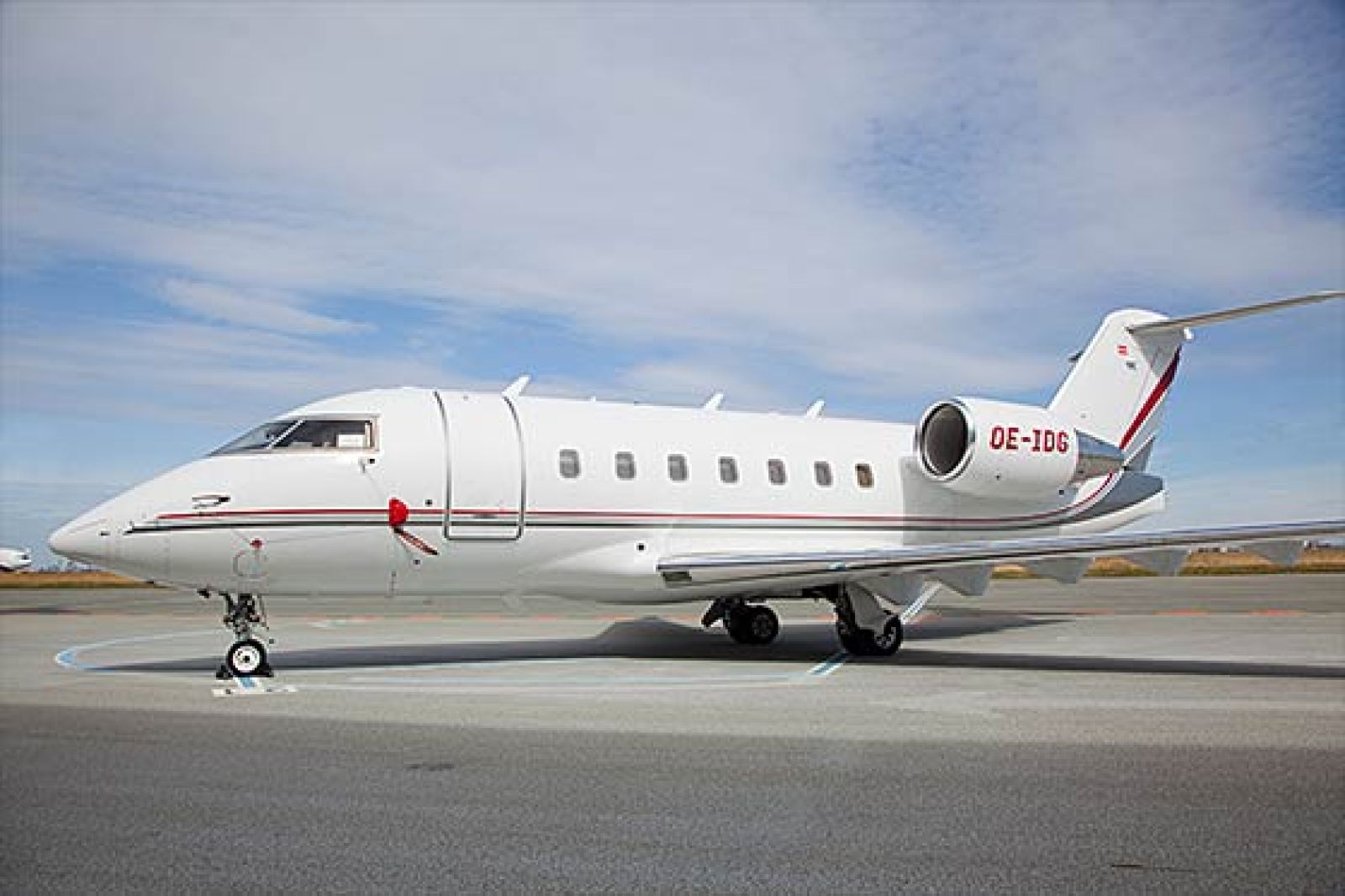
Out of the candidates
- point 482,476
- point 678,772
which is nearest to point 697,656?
point 482,476

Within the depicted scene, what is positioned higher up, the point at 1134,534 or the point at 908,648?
the point at 1134,534

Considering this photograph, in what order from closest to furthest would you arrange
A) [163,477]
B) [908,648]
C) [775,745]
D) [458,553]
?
1. [775,745]
2. [163,477]
3. [458,553]
4. [908,648]

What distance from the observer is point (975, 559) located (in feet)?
42.9

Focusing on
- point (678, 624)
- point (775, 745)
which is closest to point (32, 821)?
point (775, 745)

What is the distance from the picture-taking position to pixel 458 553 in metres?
13.2

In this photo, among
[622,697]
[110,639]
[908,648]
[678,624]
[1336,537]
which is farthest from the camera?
[678,624]

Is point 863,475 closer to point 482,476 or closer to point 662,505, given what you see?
point 662,505

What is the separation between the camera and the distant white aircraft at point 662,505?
12102 mm

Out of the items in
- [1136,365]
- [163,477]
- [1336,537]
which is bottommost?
[1336,537]

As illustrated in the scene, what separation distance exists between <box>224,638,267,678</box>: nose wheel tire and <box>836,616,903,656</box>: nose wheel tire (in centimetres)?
744

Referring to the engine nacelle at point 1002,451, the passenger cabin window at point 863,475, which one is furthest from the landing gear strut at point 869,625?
the engine nacelle at point 1002,451

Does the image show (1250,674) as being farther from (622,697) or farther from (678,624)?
(678,624)

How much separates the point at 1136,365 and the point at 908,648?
6616 mm

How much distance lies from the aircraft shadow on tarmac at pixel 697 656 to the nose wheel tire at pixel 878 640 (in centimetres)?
32
